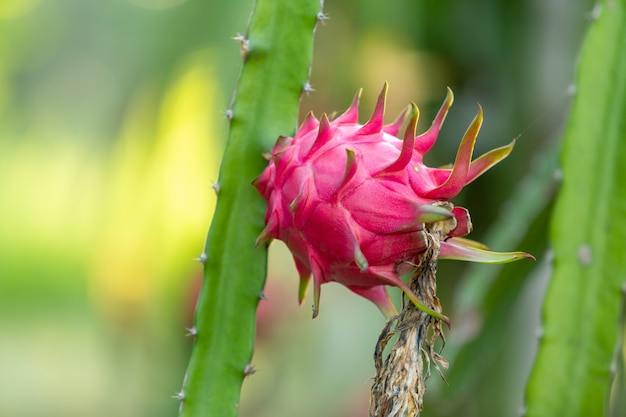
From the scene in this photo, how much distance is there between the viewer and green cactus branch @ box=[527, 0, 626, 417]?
3.46 feet

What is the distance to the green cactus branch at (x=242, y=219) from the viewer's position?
0.80m

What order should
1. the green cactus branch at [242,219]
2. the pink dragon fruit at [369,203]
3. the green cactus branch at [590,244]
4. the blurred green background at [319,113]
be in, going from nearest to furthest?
the pink dragon fruit at [369,203]
the green cactus branch at [242,219]
the green cactus branch at [590,244]
the blurred green background at [319,113]

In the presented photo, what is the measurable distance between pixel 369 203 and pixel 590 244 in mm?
533

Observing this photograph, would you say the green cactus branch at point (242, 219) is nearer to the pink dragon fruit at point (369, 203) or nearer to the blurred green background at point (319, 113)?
the pink dragon fruit at point (369, 203)

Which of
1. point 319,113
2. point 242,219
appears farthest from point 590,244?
point 319,113

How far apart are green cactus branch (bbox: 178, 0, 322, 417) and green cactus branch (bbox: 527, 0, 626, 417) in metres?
0.45

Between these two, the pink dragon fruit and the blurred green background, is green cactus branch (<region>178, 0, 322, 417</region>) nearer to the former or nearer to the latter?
the pink dragon fruit

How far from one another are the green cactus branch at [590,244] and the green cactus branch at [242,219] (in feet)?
1.46

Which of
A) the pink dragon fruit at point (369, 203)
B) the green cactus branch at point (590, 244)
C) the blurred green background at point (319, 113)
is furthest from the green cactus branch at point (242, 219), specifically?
the blurred green background at point (319, 113)

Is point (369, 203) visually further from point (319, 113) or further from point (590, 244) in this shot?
point (319, 113)

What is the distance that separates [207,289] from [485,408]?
4.52ft

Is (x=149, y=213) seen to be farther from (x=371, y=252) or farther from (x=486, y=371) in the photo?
(x=371, y=252)

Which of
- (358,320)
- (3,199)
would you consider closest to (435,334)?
(358,320)

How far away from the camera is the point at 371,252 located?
656 millimetres
